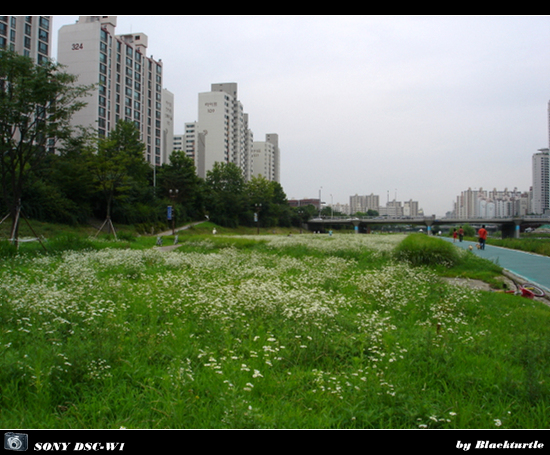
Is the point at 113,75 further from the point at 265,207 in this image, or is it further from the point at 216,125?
the point at 216,125

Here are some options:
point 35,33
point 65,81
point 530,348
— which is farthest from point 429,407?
point 35,33

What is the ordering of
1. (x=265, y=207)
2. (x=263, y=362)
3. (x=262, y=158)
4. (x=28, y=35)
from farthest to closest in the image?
(x=262, y=158) < (x=265, y=207) < (x=28, y=35) < (x=263, y=362)

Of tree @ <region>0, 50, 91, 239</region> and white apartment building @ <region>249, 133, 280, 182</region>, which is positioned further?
white apartment building @ <region>249, 133, 280, 182</region>

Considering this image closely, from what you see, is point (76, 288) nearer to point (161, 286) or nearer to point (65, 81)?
point (161, 286)

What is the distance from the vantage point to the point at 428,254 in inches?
547

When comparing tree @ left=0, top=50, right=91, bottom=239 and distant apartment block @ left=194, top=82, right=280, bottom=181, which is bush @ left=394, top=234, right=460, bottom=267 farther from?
distant apartment block @ left=194, top=82, right=280, bottom=181

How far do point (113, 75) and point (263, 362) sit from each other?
72.6 meters

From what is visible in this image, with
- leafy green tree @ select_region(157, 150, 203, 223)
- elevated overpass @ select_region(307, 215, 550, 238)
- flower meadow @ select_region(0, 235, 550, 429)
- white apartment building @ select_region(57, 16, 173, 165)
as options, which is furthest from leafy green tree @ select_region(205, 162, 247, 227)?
flower meadow @ select_region(0, 235, 550, 429)

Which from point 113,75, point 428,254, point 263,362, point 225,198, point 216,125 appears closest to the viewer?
point 263,362
